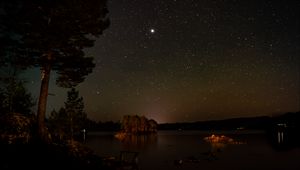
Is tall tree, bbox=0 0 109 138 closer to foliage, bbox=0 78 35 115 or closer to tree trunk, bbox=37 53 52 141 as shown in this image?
tree trunk, bbox=37 53 52 141

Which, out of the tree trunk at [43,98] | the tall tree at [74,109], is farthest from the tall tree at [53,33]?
the tall tree at [74,109]

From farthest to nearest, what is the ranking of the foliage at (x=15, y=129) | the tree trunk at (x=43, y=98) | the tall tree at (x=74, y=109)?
the tall tree at (x=74, y=109) → the tree trunk at (x=43, y=98) → the foliage at (x=15, y=129)

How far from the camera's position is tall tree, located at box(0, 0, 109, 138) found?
24281mm

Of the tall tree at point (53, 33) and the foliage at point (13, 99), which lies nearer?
the tall tree at point (53, 33)

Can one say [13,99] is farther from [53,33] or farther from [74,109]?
[74,109]

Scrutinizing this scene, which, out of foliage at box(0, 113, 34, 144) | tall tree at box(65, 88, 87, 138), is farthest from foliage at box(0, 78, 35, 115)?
tall tree at box(65, 88, 87, 138)

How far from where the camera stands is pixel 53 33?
959 inches

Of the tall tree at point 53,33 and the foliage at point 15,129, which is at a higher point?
the tall tree at point 53,33

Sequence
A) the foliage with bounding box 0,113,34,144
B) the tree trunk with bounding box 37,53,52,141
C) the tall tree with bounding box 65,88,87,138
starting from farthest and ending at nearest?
the tall tree with bounding box 65,88,87,138
the tree trunk with bounding box 37,53,52,141
the foliage with bounding box 0,113,34,144

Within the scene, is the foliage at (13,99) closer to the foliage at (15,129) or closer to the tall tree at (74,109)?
the foliage at (15,129)

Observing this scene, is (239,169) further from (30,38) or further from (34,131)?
(30,38)

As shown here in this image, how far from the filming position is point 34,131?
26.2 metres

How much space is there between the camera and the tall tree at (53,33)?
24281 millimetres

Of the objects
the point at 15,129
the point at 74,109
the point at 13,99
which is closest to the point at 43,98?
the point at 15,129
